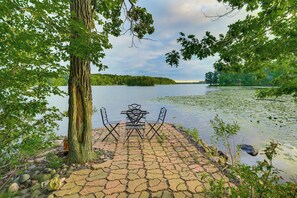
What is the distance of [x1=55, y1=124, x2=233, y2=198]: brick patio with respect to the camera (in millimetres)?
2973

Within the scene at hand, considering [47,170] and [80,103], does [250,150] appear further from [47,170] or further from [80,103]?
[47,170]

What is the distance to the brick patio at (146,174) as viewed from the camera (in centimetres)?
297

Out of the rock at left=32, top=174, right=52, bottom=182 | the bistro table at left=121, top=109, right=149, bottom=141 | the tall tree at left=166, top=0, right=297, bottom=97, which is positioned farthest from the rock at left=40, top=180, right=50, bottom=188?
the tall tree at left=166, top=0, right=297, bottom=97

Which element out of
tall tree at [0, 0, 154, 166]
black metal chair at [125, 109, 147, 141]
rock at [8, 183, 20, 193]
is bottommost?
rock at [8, 183, 20, 193]

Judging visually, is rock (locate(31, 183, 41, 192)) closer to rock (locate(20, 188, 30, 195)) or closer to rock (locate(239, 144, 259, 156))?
rock (locate(20, 188, 30, 195))

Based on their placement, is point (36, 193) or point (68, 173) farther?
point (68, 173)

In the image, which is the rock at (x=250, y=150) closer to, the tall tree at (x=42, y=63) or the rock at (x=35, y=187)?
the tall tree at (x=42, y=63)

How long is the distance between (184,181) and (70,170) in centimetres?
238

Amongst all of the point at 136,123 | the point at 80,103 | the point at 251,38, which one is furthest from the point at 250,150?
the point at 80,103

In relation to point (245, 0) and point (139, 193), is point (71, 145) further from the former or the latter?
point (245, 0)

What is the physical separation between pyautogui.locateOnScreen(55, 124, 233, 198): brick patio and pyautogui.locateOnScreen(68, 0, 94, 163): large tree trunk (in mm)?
540

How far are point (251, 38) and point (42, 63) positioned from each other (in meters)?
3.65

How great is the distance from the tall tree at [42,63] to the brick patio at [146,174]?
2.76ft

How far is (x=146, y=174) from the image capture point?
3.56 meters
